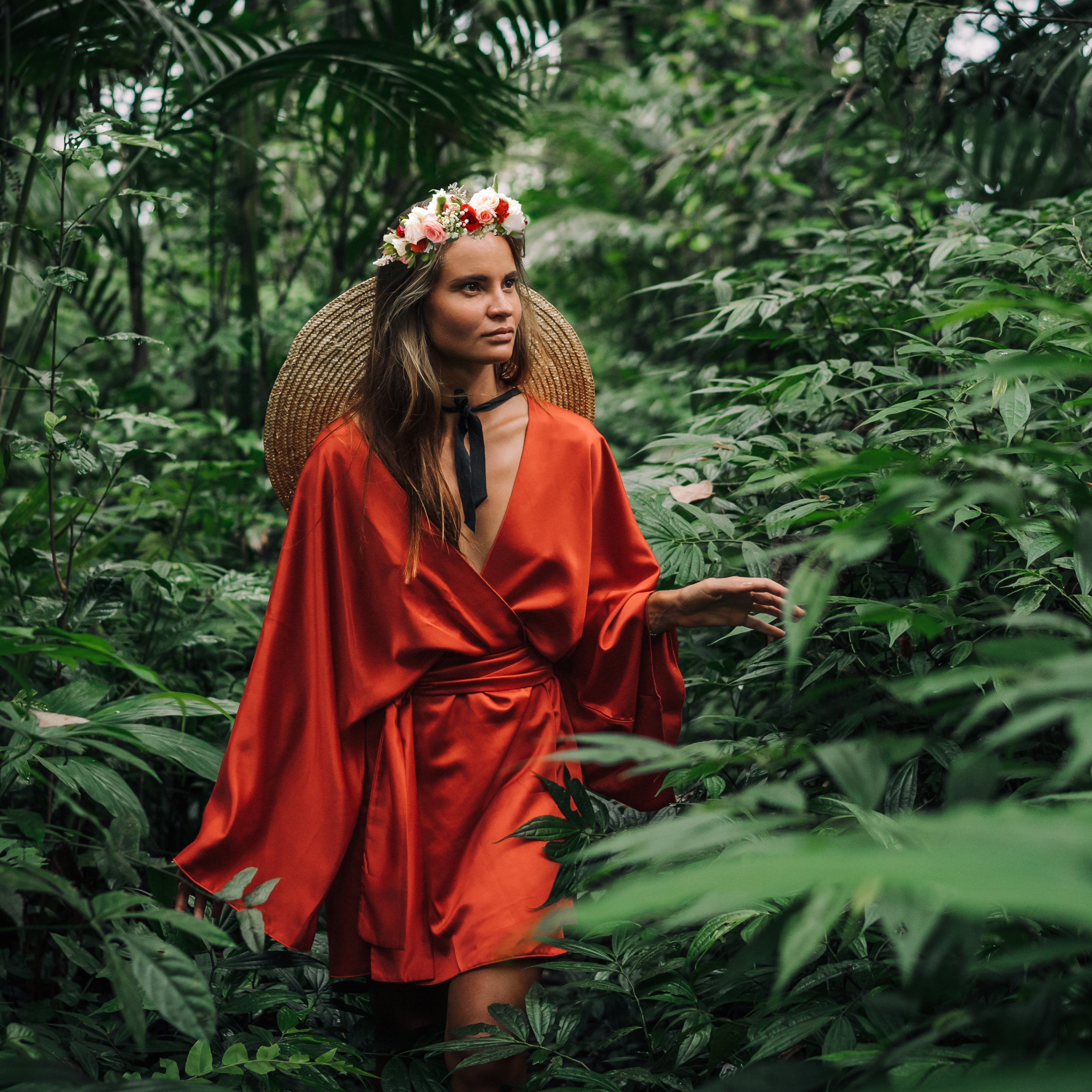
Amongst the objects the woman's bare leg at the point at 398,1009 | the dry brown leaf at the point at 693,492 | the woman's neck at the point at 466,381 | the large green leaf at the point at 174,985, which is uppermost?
the woman's neck at the point at 466,381

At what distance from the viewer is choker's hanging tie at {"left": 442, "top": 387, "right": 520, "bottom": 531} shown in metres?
2.01

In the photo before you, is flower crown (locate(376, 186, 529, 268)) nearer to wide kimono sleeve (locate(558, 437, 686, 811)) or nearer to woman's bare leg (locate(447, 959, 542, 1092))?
wide kimono sleeve (locate(558, 437, 686, 811))

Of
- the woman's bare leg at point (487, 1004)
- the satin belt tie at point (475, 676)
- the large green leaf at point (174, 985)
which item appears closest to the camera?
the large green leaf at point (174, 985)

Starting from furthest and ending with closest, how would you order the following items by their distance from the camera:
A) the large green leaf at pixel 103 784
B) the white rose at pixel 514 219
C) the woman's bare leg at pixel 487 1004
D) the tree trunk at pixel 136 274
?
the tree trunk at pixel 136 274 → the white rose at pixel 514 219 → the woman's bare leg at pixel 487 1004 → the large green leaf at pixel 103 784

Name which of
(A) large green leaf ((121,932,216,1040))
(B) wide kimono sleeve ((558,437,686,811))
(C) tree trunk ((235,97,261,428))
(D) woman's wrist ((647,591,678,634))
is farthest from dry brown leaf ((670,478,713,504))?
(C) tree trunk ((235,97,261,428))

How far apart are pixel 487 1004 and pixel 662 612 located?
30.8 inches

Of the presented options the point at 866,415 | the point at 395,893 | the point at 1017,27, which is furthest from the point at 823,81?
the point at 395,893

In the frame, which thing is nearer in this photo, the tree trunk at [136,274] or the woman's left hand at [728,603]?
the woman's left hand at [728,603]

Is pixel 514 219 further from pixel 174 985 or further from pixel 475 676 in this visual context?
pixel 174 985

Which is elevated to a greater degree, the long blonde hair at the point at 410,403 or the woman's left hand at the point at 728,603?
the long blonde hair at the point at 410,403

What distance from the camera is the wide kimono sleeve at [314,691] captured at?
186 centimetres

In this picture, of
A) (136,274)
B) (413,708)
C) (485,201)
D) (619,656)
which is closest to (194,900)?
(413,708)

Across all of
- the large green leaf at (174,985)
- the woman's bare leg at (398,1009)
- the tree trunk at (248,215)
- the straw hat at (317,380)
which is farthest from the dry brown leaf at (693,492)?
the tree trunk at (248,215)

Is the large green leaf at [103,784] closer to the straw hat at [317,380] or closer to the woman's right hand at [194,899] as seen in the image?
the woman's right hand at [194,899]
